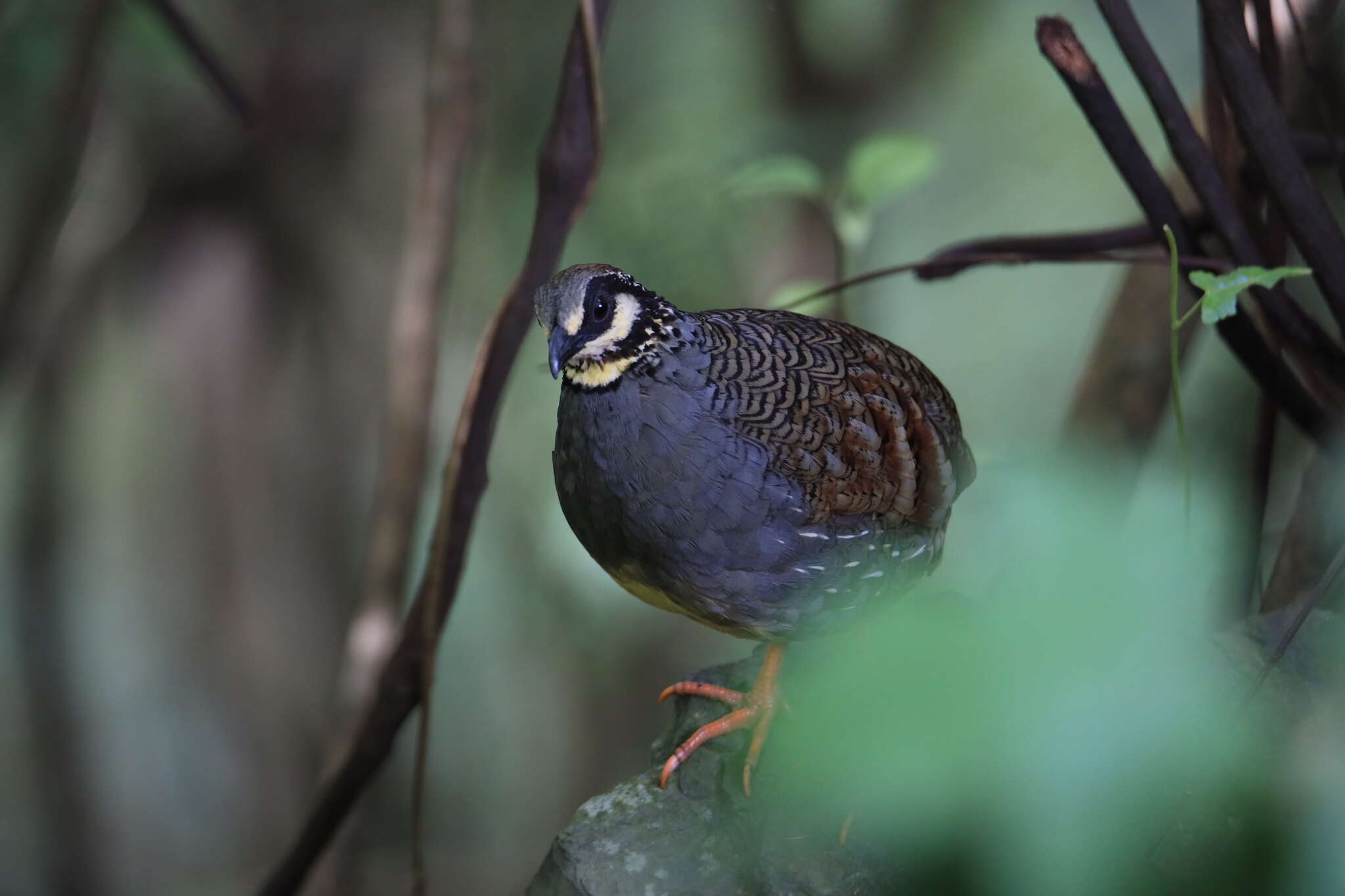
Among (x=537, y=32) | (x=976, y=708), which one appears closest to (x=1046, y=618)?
(x=976, y=708)

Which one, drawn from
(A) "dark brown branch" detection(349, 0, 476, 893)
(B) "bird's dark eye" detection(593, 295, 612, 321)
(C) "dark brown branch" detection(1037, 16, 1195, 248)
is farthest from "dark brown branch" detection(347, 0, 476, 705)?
(C) "dark brown branch" detection(1037, 16, 1195, 248)

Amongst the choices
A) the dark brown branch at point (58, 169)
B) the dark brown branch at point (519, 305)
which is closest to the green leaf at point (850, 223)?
the dark brown branch at point (519, 305)

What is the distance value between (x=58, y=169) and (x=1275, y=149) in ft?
9.67

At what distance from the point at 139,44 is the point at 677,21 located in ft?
5.95

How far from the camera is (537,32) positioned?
3.87m

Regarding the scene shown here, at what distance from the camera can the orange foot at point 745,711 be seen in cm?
180

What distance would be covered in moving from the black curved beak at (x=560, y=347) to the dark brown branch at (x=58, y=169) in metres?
2.12

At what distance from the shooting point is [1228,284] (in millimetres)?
1517

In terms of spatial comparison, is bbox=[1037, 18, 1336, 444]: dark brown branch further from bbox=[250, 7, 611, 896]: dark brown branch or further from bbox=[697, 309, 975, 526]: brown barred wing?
bbox=[250, 7, 611, 896]: dark brown branch

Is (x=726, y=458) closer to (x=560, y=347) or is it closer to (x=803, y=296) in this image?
(x=560, y=347)

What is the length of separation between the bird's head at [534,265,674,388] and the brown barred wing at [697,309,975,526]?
0.11m

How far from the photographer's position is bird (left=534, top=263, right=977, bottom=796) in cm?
157

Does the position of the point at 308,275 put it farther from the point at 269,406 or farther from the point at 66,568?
the point at 66,568

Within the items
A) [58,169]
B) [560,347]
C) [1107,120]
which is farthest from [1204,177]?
[58,169]
